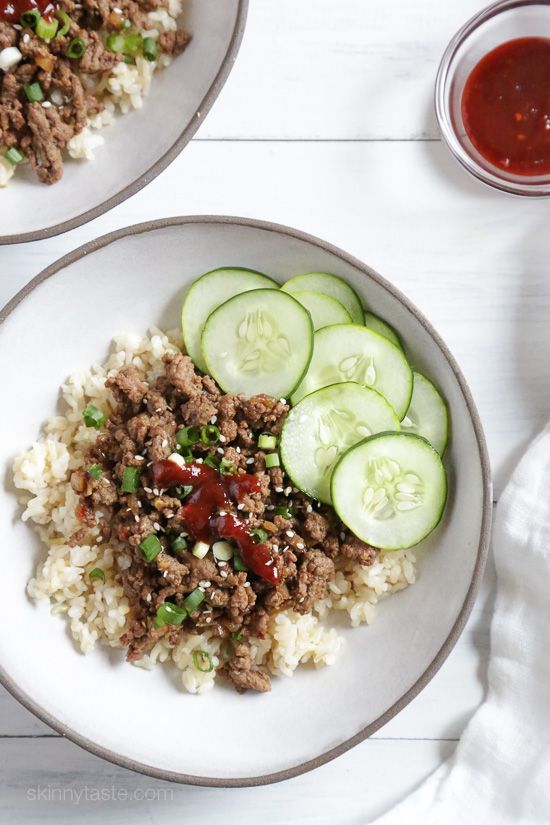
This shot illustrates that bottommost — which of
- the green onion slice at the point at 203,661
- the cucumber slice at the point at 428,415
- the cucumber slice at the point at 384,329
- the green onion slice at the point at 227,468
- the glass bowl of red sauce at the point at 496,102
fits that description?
the green onion slice at the point at 203,661

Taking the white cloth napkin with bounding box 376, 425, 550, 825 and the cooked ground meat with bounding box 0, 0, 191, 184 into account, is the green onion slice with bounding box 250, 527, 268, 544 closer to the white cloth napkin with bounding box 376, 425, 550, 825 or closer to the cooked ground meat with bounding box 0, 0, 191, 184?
the white cloth napkin with bounding box 376, 425, 550, 825

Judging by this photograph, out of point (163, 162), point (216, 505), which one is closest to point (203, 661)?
point (216, 505)

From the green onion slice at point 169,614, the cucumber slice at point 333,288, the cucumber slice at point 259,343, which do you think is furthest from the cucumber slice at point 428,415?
the green onion slice at point 169,614

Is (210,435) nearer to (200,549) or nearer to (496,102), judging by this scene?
(200,549)

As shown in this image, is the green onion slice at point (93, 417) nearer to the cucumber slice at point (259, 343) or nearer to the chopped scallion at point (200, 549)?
the cucumber slice at point (259, 343)

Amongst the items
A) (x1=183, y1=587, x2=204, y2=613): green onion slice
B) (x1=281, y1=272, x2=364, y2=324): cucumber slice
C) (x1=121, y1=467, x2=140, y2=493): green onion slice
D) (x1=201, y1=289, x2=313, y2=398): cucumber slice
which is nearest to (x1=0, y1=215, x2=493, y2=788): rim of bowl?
(x1=281, y1=272, x2=364, y2=324): cucumber slice
